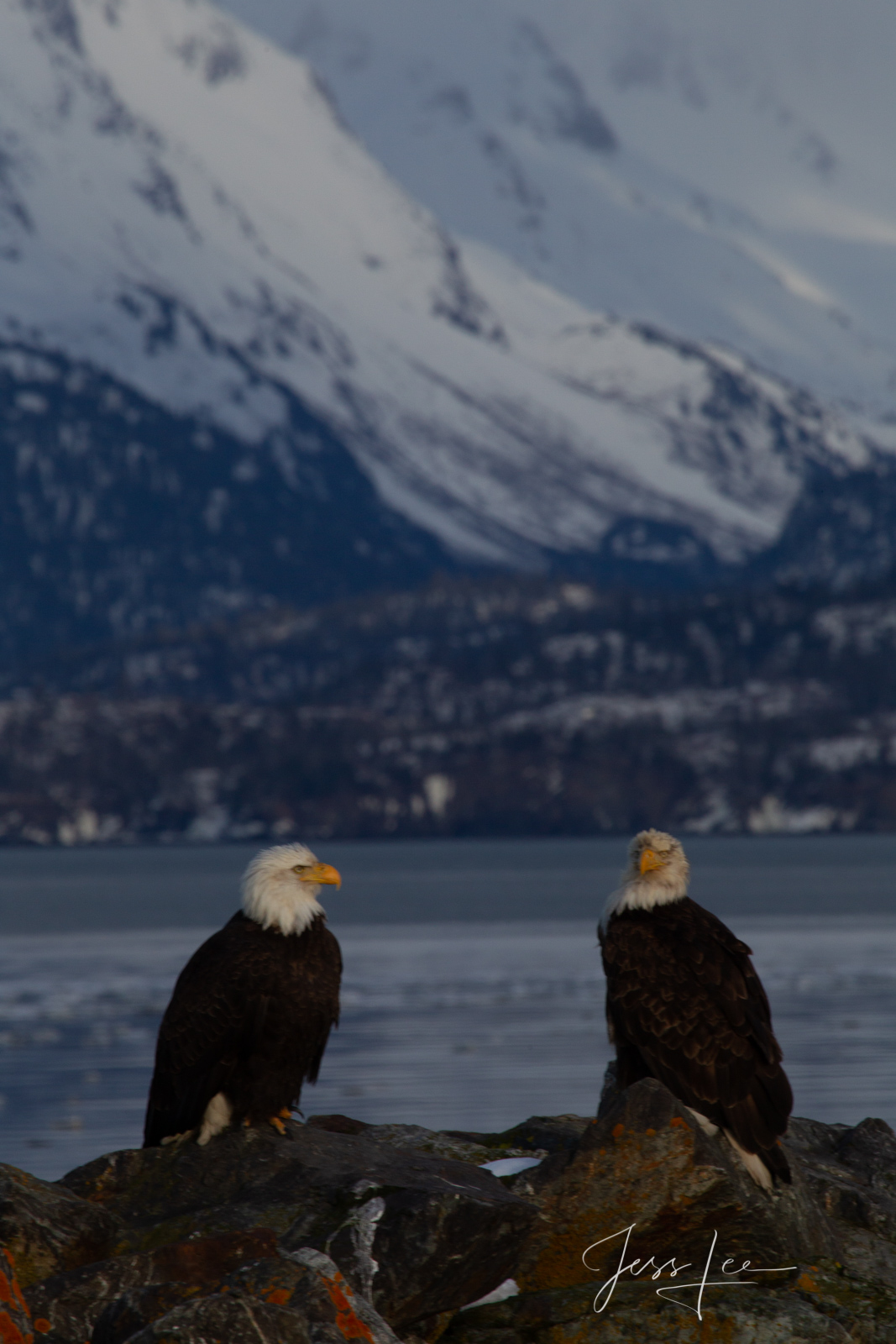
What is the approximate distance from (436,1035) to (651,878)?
99.7 feet

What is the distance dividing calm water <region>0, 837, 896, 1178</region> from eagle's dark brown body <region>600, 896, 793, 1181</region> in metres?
13.5

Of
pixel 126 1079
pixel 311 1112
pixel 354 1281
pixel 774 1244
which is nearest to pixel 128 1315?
pixel 354 1281

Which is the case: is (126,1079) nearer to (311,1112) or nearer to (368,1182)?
(311,1112)

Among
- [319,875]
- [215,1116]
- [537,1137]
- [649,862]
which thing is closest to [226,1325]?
[215,1116]

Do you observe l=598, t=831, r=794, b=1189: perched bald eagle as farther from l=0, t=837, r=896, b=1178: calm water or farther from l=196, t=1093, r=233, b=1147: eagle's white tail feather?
l=0, t=837, r=896, b=1178: calm water

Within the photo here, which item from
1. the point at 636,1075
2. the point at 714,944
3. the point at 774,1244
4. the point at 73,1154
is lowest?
the point at 73,1154

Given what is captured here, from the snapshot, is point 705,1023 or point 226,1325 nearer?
point 226,1325

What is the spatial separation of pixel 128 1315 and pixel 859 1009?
38895 millimetres

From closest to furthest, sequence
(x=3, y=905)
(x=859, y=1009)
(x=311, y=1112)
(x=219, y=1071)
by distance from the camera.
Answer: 1. (x=219, y=1071)
2. (x=311, y=1112)
3. (x=859, y=1009)
4. (x=3, y=905)

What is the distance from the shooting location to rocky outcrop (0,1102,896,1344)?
36.3ft

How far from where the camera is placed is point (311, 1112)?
30156mm
